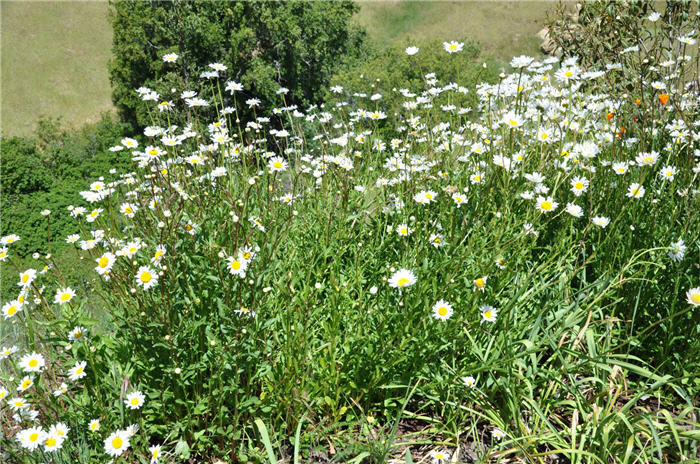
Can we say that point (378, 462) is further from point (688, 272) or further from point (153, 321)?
point (688, 272)

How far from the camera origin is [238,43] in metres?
23.3

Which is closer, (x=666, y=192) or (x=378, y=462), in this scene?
(x=378, y=462)

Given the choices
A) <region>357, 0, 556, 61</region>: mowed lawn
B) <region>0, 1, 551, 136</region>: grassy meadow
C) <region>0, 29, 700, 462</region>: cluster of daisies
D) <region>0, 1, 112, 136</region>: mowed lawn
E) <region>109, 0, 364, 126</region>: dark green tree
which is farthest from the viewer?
<region>357, 0, 556, 61</region>: mowed lawn

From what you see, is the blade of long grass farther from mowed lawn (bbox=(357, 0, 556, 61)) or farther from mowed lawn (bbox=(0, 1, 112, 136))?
mowed lawn (bbox=(357, 0, 556, 61))

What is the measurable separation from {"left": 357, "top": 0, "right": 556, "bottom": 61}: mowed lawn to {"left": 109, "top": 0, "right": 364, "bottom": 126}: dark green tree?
14.0 metres

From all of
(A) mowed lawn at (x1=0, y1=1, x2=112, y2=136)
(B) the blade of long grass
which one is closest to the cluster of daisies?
(B) the blade of long grass

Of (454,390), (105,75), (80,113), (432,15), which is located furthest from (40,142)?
(454,390)

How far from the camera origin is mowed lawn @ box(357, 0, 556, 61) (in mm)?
38594

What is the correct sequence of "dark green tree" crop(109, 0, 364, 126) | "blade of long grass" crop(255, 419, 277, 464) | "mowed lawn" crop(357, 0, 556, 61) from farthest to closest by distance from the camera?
"mowed lawn" crop(357, 0, 556, 61), "dark green tree" crop(109, 0, 364, 126), "blade of long grass" crop(255, 419, 277, 464)

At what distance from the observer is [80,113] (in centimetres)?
3444

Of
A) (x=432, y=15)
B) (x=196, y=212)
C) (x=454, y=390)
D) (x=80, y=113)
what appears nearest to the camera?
(x=454, y=390)

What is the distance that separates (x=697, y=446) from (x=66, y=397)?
312 cm

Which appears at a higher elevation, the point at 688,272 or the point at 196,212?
the point at 196,212

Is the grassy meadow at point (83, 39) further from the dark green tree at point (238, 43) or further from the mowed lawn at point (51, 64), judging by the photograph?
the dark green tree at point (238, 43)
